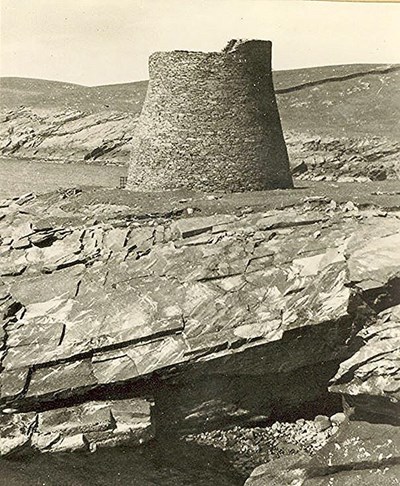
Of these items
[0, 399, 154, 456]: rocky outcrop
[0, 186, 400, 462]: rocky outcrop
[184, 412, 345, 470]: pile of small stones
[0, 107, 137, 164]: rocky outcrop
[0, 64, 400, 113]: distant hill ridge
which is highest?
[0, 64, 400, 113]: distant hill ridge

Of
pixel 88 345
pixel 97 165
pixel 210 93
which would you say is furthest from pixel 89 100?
pixel 88 345

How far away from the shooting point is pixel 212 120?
21.3 meters

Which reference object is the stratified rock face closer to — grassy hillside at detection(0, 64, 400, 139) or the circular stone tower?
the circular stone tower

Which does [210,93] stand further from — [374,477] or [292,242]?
[374,477]

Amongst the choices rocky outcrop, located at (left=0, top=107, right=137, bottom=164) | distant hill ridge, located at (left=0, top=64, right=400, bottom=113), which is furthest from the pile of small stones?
distant hill ridge, located at (left=0, top=64, right=400, bottom=113)

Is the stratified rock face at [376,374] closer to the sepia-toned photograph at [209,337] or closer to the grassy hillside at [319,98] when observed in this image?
the sepia-toned photograph at [209,337]

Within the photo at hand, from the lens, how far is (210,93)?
2119cm

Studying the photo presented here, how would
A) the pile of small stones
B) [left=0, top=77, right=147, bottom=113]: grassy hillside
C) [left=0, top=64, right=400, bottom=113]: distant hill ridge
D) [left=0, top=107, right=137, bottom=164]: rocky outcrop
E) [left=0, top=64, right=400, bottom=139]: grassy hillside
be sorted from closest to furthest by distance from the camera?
the pile of small stones → [left=0, top=64, right=400, bottom=139]: grassy hillside → [left=0, top=107, right=137, bottom=164]: rocky outcrop → [left=0, top=64, right=400, bottom=113]: distant hill ridge → [left=0, top=77, right=147, bottom=113]: grassy hillside

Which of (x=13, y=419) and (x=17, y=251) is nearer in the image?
(x=13, y=419)

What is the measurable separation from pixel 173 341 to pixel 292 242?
4.12 meters

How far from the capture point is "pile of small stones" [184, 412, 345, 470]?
13.5 meters

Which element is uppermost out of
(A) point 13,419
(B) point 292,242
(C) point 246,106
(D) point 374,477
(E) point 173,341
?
(C) point 246,106

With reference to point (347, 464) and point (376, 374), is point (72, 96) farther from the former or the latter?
point (347, 464)

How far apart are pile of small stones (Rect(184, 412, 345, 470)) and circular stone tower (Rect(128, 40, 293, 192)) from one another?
9.37 meters
